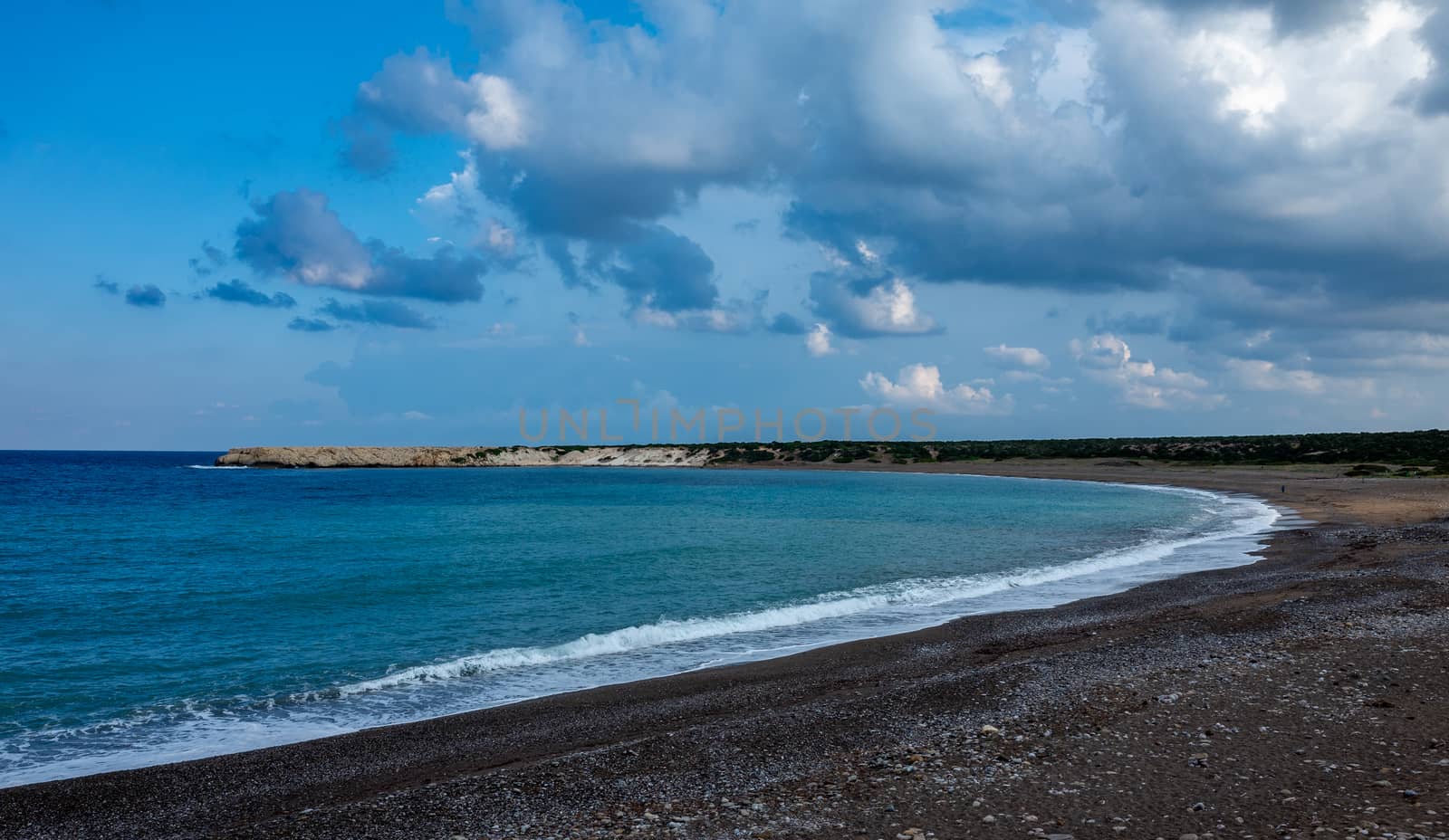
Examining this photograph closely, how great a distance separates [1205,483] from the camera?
67.9m

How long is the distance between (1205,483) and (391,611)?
2643 inches

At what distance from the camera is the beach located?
22.5 feet

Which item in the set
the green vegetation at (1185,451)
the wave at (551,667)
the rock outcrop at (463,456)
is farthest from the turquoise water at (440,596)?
the rock outcrop at (463,456)

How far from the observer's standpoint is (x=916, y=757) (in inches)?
325

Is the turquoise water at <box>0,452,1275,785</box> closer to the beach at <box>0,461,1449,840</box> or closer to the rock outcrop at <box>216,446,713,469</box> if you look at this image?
the beach at <box>0,461,1449,840</box>

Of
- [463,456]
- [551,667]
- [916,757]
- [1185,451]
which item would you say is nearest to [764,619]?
[551,667]

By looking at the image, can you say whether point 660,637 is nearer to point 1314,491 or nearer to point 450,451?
point 1314,491

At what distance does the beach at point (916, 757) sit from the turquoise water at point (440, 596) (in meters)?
1.75

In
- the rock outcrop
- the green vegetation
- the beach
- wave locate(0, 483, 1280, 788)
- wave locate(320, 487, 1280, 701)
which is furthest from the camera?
the rock outcrop

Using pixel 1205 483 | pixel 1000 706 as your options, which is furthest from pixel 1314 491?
pixel 1000 706

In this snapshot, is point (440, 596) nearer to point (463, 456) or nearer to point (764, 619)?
point (764, 619)

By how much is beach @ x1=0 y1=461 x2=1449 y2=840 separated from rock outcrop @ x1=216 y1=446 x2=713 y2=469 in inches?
4991

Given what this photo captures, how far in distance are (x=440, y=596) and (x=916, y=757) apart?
623 inches

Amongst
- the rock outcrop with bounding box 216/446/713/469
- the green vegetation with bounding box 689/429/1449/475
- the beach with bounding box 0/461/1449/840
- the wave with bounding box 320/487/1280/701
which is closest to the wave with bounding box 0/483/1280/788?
the wave with bounding box 320/487/1280/701
